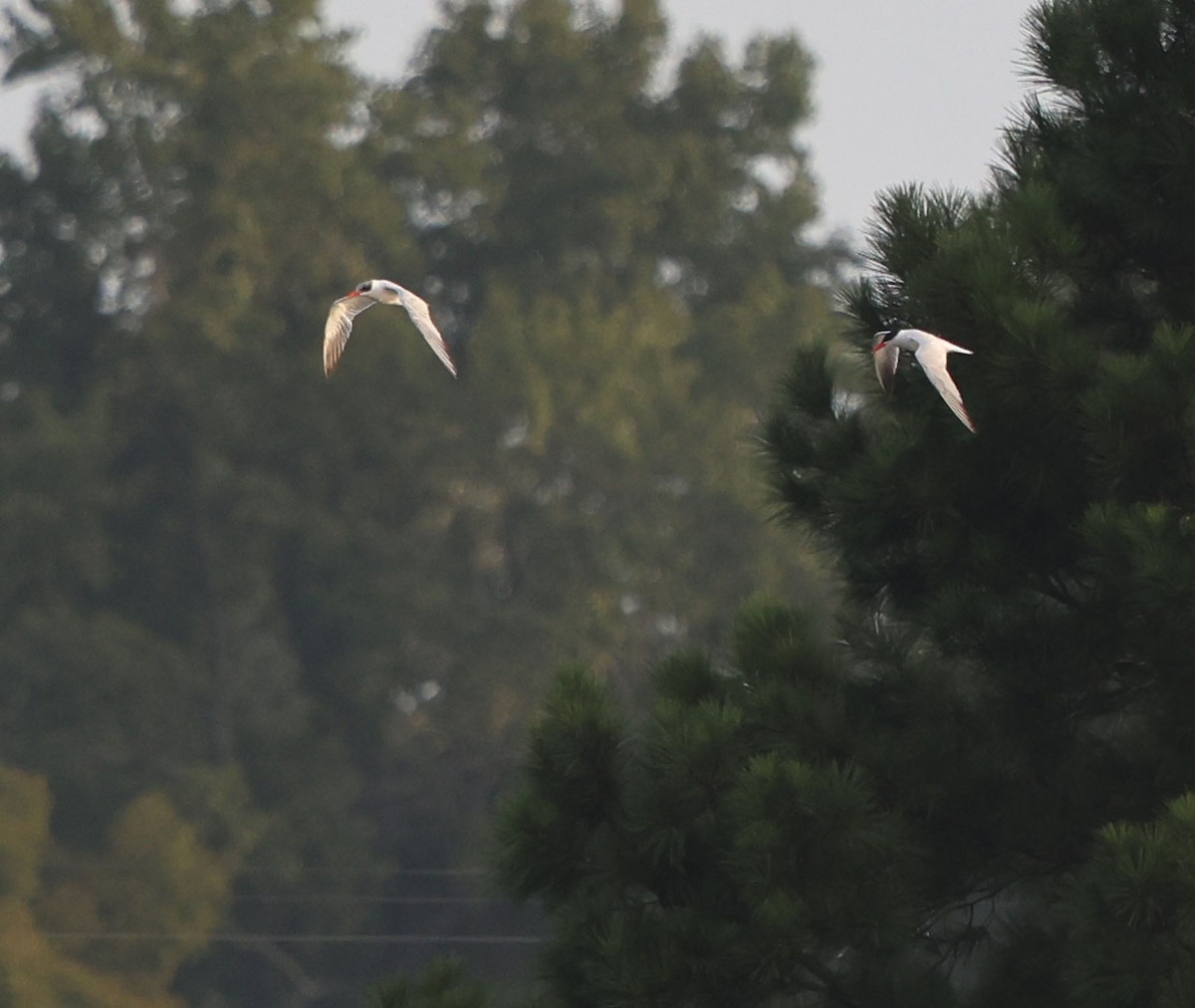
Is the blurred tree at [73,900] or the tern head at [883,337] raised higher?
the tern head at [883,337]

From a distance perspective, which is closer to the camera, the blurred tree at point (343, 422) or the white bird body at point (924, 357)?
the white bird body at point (924, 357)

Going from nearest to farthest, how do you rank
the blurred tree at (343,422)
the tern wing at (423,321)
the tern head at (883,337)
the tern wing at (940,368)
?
the tern wing at (940,368)
the tern head at (883,337)
the tern wing at (423,321)
the blurred tree at (343,422)

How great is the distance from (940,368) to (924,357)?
0.07m

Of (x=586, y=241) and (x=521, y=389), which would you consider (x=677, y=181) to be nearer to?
(x=586, y=241)

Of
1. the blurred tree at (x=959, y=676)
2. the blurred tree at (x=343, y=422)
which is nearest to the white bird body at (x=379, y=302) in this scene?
the blurred tree at (x=959, y=676)

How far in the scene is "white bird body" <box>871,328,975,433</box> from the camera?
8031 mm

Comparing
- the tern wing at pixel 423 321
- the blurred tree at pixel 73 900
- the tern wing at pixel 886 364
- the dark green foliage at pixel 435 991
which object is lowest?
the blurred tree at pixel 73 900

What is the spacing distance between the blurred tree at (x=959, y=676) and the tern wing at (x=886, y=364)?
167 millimetres

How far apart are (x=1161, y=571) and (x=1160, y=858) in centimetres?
83

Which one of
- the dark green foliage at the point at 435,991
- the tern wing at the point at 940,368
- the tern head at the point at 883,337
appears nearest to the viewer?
the tern wing at the point at 940,368

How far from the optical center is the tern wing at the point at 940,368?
7992 millimetres

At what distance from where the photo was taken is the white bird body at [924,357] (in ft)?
26.3

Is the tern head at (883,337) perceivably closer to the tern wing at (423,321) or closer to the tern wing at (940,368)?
the tern wing at (940,368)

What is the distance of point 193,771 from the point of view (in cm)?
3781
